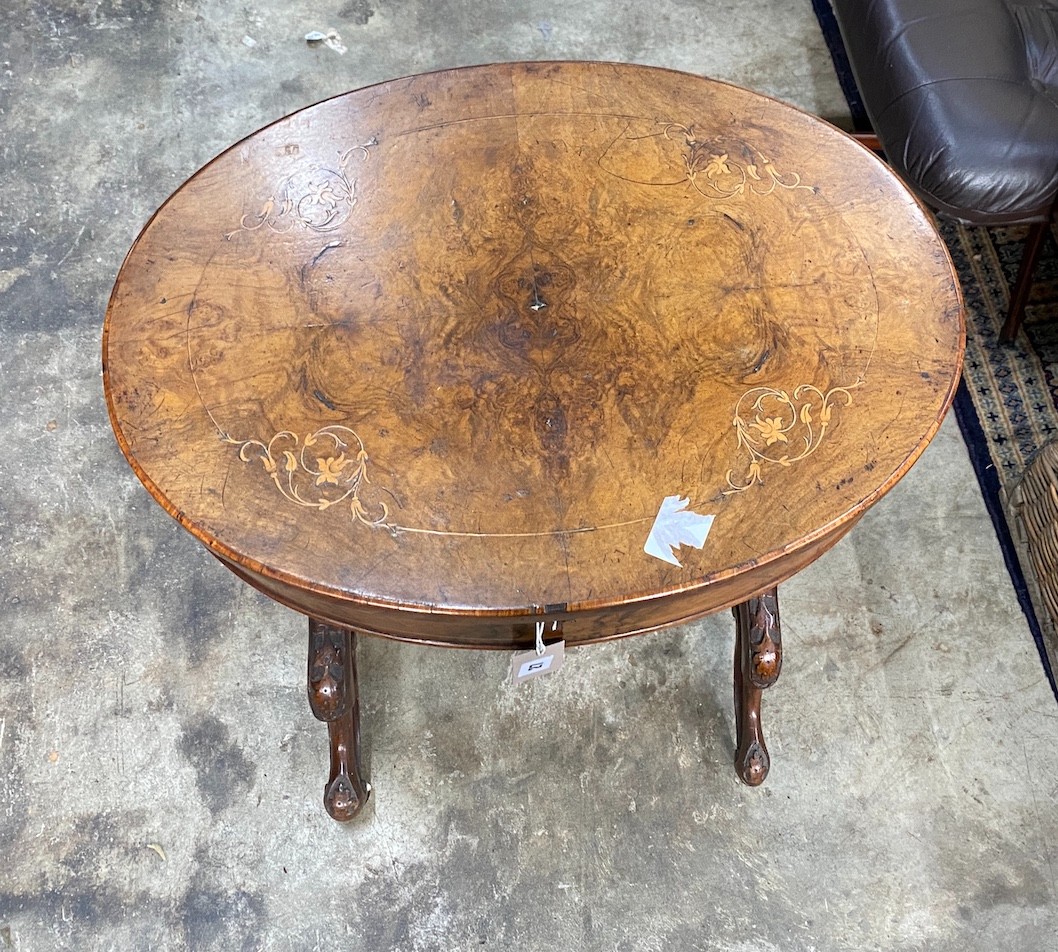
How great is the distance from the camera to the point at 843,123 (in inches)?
98.2

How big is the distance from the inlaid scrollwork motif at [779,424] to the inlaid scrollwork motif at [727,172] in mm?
367

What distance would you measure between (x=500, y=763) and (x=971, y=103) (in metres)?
1.44

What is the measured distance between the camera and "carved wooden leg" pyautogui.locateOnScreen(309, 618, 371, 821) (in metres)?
1.43

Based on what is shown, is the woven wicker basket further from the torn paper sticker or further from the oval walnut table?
the torn paper sticker

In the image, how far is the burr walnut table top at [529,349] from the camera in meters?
1.09

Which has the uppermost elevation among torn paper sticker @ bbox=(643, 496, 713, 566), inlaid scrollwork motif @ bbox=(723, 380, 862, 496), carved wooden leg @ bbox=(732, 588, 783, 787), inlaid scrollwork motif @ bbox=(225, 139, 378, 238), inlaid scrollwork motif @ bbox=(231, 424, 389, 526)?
inlaid scrollwork motif @ bbox=(225, 139, 378, 238)

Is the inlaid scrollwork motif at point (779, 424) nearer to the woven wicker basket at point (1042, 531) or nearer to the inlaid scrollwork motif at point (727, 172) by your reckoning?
the inlaid scrollwork motif at point (727, 172)

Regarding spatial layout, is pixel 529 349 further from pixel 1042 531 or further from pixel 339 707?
pixel 1042 531

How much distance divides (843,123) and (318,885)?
2121mm

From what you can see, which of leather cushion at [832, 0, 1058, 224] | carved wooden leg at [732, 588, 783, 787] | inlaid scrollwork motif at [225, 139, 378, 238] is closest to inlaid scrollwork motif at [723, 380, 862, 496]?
carved wooden leg at [732, 588, 783, 787]

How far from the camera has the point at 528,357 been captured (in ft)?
4.11

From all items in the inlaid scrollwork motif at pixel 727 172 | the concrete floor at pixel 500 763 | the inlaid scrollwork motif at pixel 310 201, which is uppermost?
the inlaid scrollwork motif at pixel 727 172

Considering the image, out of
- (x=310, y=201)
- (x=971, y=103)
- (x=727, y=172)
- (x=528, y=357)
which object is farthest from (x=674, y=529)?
(x=971, y=103)

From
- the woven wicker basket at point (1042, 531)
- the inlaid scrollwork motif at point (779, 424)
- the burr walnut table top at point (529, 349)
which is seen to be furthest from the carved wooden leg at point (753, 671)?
the woven wicker basket at point (1042, 531)
